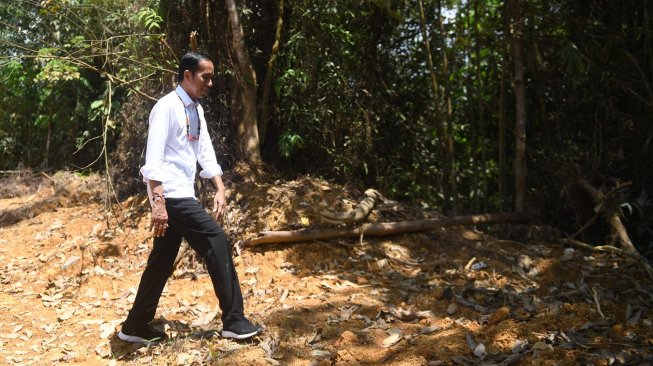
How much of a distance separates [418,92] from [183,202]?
4394mm

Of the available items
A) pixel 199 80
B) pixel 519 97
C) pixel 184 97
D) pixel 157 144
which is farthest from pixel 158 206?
pixel 519 97

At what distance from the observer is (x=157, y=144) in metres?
3.59

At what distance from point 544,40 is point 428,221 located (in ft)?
7.29

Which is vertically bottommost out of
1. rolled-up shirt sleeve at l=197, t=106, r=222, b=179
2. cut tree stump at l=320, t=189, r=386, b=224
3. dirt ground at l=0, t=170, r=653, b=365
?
dirt ground at l=0, t=170, r=653, b=365

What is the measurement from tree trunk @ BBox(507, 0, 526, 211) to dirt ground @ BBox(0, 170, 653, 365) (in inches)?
16.0

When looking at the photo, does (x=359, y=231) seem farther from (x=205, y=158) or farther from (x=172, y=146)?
(x=172, y=146)

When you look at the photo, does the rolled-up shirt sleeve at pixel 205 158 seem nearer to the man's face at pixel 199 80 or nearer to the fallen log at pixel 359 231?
the man's face at pixel 199 80

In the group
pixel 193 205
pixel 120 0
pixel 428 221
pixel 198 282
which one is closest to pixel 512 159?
pixel 428 221

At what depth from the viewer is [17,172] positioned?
9.75 metres

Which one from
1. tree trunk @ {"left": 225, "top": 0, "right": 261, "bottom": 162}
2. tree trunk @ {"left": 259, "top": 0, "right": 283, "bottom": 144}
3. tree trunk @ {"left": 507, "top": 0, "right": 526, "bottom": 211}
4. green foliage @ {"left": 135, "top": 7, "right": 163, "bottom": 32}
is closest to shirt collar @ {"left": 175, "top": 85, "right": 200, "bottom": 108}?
tree trunk @ {"left": 225, "top": 0, "right": 261, "bottom": 162}

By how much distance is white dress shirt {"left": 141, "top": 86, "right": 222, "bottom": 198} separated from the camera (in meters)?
3.58

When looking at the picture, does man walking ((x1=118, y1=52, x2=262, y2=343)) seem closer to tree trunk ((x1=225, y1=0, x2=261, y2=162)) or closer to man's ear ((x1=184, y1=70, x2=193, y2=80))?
man's ear ((x1=184, y1=70, x2=193, y2=80))

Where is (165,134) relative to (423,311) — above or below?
above

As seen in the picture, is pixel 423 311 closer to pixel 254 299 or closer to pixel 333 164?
pixel 254 299
